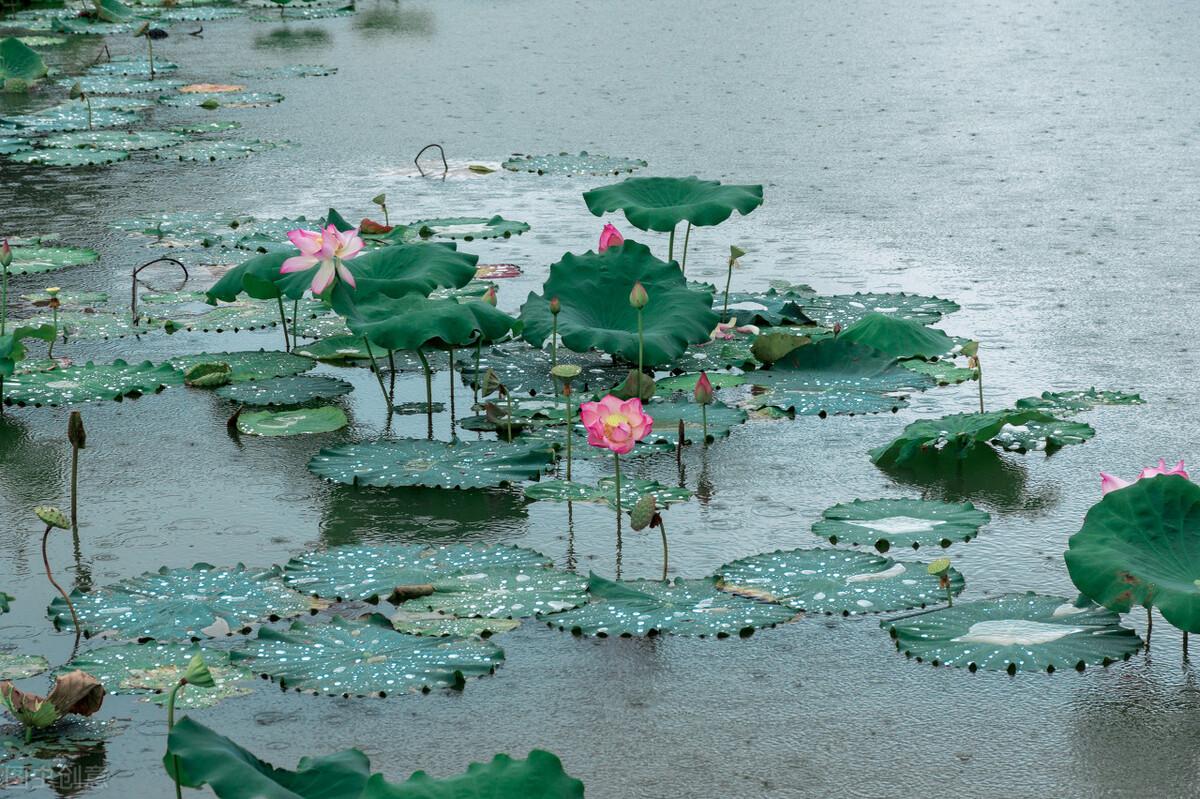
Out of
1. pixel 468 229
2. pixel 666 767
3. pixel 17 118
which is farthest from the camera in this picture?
pixel 17 118

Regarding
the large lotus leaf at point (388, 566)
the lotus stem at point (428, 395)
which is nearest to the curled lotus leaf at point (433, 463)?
the lotus stem at point (428, 395)

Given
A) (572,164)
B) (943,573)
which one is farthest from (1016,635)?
(572,164)

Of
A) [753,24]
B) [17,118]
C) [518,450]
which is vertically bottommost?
[518,450]

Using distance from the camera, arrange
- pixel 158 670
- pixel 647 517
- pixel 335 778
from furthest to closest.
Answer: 1. pixel 647 517
2. pixel 158 670
3. pixel 335 778

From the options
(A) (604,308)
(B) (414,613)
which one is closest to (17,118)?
(A) (604,308)

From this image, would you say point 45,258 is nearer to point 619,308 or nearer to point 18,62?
point 619,308

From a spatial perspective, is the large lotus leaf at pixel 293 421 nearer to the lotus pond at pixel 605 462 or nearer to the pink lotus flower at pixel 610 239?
the lotus pond at pixel 605 462

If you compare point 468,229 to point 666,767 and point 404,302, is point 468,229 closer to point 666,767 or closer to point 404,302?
point 404,302
